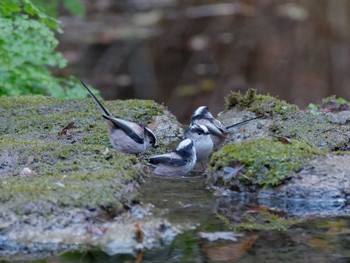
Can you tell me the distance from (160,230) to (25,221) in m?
0.89

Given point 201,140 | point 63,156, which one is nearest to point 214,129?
point 201,140

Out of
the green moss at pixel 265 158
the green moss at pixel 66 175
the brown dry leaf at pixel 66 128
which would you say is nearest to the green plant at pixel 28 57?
the brown dry leaf at pixel 66 128

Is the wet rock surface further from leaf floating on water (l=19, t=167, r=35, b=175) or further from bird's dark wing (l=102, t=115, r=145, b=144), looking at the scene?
leaf floating on water (l=19, t=167, r=35, b=175)

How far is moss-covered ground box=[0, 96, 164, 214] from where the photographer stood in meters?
5.21

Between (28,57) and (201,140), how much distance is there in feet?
9.68

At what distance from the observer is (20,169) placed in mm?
5922

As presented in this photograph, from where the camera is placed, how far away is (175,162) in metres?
6.56

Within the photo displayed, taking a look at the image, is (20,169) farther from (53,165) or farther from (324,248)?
(324,248)

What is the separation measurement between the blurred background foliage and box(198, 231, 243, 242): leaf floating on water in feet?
23.7

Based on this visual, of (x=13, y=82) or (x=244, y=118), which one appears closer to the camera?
(x=244, y=118)

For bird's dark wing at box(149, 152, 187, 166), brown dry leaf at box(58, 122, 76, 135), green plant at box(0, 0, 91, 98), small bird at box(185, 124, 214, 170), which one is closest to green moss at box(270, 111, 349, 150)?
small bird at box(185, 124, 214, 170)

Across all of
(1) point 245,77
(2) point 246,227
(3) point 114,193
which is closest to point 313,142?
(2) point 246,227

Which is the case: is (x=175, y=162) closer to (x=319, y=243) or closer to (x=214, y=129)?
(x=214, y=129)

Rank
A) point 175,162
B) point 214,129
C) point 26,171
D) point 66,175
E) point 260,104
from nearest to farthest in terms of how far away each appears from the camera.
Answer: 1. point 66,175
2. point 26,171
3. point 175,162
4. point 214,129
5. point 260,104
